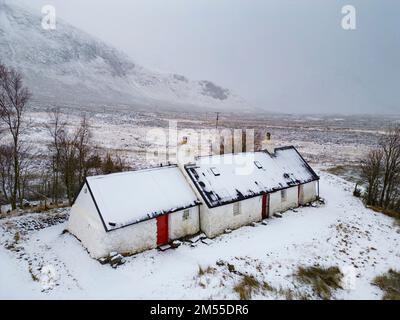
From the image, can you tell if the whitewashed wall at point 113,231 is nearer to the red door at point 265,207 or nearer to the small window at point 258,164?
the red door at point 265,207

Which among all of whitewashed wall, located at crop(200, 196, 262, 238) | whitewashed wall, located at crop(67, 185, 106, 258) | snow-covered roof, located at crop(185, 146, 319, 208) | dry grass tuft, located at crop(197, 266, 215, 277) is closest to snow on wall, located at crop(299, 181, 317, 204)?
snow-covered roof, located at crop(185, 146, 319, 208)

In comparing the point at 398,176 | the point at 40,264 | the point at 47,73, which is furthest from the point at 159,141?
the point at 47,73

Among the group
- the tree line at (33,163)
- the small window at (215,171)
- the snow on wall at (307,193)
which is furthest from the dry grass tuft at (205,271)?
the tree line at (33,163)

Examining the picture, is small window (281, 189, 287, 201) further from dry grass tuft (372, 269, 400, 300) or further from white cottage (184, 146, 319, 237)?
dry grass tuft (372, 269, 400, 300)

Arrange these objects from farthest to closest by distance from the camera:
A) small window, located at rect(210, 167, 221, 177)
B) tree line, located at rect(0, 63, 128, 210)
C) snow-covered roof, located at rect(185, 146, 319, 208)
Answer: tree line, located at rect(0, 63, 128, 210) < small window, located at rect(210, 167, 221, 177) < snow-covered roof, located at rect(185, 146, 319, 208)

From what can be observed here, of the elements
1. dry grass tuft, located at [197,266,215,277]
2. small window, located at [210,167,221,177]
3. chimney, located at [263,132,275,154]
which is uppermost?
chimney, located at [263,132,275,154]

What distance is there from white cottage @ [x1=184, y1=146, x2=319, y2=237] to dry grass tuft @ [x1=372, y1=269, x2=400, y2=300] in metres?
8.71

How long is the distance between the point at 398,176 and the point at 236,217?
65.5ft

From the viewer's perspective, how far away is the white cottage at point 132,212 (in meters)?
16.5

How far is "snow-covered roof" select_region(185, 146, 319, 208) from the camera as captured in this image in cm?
2086

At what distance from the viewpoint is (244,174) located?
2350 cm
